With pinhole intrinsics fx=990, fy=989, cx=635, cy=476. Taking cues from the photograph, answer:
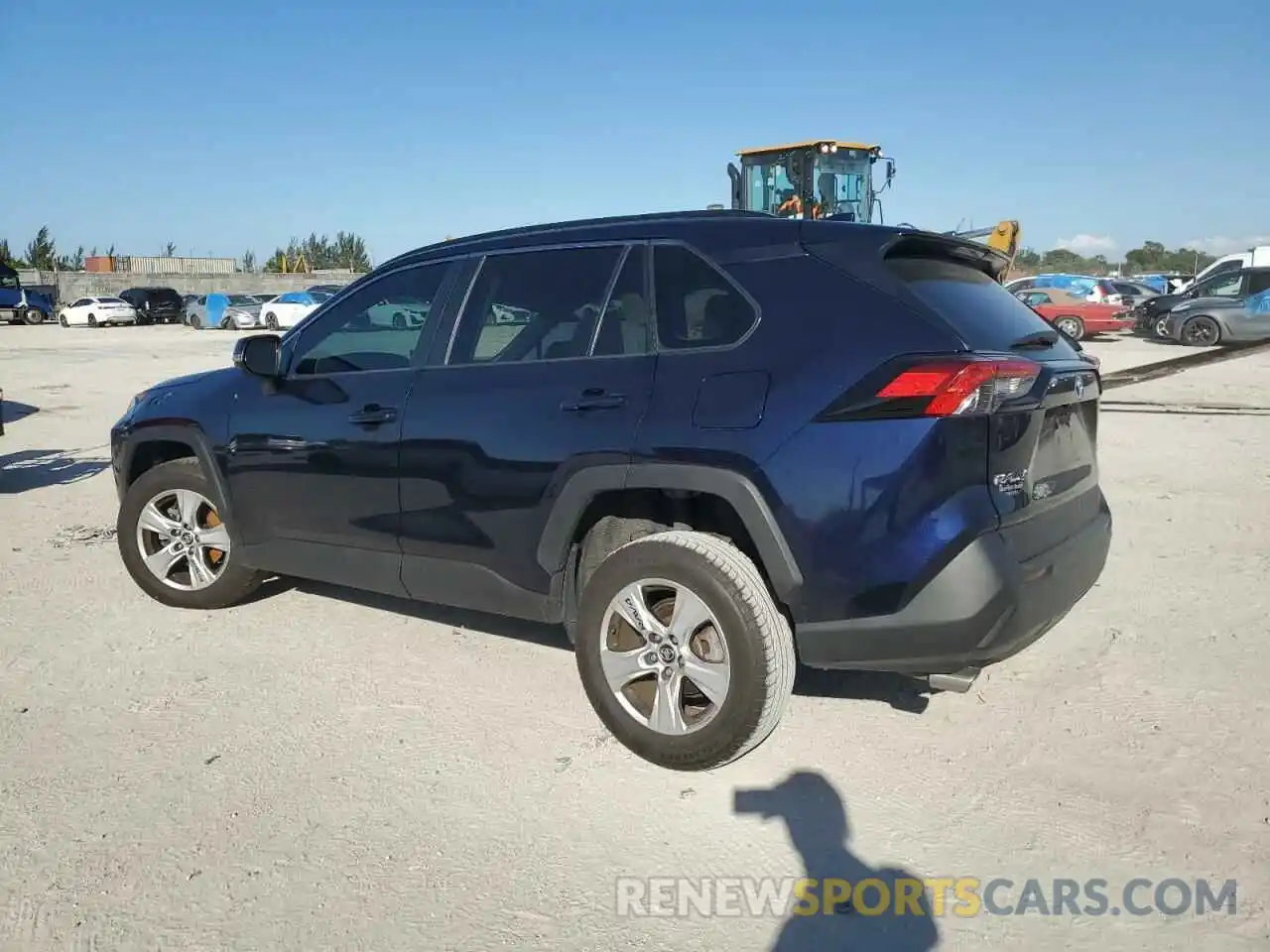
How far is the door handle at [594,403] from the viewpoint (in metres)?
3.36

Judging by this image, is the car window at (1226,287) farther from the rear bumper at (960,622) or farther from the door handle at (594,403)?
the door handle at (594,403)

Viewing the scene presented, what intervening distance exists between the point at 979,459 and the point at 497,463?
167cm

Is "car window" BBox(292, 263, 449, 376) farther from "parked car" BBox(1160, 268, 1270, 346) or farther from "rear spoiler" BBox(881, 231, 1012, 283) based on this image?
"parked car" BBox(1160, 268, 1270, 346)

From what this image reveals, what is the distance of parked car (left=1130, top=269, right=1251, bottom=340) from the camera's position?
21.9m

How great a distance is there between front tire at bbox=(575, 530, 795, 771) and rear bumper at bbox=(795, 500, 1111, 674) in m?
0.18

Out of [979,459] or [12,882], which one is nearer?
[12,882]

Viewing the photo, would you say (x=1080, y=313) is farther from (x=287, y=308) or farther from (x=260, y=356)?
(x=287, y=308)

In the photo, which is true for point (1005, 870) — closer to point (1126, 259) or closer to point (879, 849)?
point (879, 849)

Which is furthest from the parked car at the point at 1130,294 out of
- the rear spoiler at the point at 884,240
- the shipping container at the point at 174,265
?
the shipping container at the point at 174,265

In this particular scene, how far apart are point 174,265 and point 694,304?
73.8 metres

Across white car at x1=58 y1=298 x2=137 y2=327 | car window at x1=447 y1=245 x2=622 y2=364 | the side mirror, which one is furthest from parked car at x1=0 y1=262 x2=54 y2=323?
car window at x1=447 y1=245 x2=622 y2=364

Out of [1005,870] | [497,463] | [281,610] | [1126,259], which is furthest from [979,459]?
[1126,259]

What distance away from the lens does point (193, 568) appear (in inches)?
191

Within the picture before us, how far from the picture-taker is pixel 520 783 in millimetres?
3232
